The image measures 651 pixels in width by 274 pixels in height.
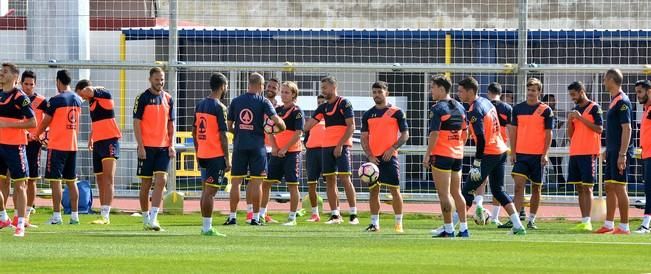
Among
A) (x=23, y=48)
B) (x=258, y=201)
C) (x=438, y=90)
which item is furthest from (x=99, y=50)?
(x=438, y=90)

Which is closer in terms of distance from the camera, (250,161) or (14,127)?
(14,127)

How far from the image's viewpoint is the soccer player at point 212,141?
1781 centimetres

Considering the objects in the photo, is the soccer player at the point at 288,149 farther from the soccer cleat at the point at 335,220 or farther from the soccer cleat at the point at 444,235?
the soccer cleat at the point at 444,235

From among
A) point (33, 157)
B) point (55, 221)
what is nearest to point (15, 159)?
point (55, 221)

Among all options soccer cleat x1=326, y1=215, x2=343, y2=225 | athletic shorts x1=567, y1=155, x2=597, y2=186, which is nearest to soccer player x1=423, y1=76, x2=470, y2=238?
athletic shorts x1=567, y1=155, x2=597, y2=186

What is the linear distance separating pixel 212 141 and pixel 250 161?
1.76ft

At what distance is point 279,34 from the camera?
2769 cm

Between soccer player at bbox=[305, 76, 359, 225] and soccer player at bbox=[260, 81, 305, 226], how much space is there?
0.32 m

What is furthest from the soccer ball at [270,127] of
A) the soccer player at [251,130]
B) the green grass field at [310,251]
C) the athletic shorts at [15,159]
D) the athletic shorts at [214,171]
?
the athletic shorts at [15,159]

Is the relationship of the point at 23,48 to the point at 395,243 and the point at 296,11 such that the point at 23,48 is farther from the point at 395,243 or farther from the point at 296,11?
the point at 395,243

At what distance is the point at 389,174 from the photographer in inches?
746

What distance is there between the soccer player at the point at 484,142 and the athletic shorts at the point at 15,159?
17.8 feet

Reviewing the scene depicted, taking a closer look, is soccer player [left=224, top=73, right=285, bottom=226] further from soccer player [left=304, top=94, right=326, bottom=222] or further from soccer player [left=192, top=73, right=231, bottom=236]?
soccer player [left=304, top=94, right=326, bottom=222]

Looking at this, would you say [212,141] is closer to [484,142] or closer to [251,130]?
[251,130]
